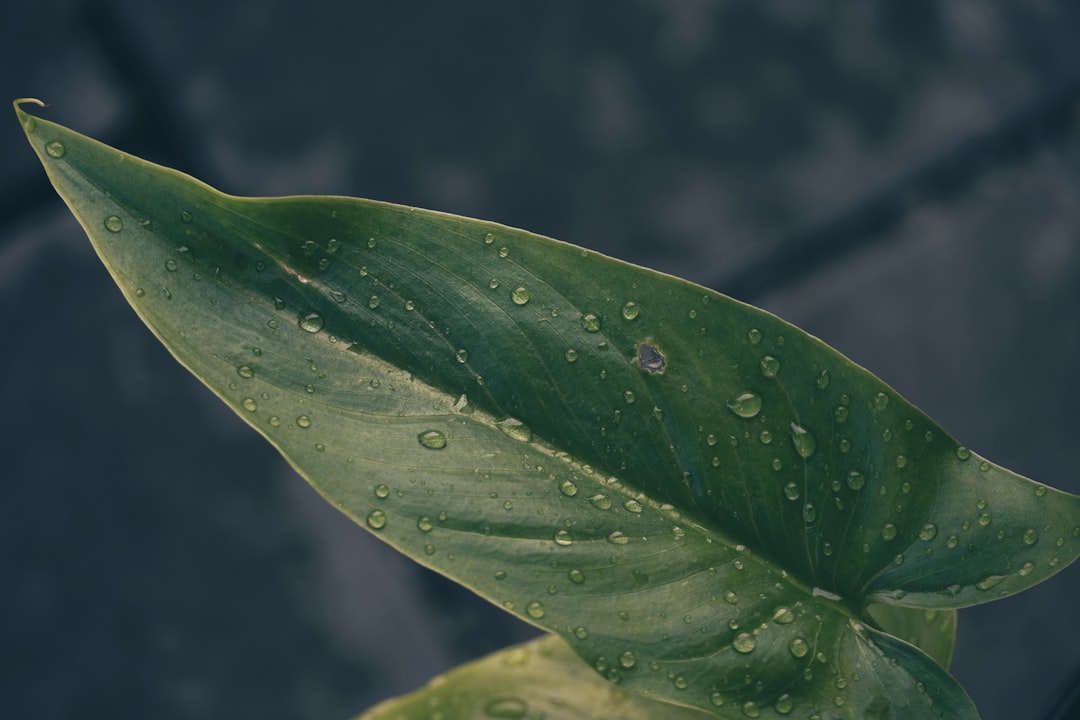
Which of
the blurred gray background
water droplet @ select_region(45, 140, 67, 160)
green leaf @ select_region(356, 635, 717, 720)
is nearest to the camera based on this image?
water droplet @ select_region(45, 140, 67, 160)

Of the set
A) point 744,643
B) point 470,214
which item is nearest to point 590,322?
point 744,643

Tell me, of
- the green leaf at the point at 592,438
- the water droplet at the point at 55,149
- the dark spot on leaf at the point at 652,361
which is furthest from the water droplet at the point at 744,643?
the water droplet at the point at 55,149

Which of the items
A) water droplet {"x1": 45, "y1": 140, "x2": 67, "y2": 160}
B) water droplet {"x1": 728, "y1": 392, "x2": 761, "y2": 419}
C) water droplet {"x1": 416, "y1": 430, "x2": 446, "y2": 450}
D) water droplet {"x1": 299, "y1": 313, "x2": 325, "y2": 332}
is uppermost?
water droplet {"x1": 45, "y1": 140, "x2": 67, "y2": 160}

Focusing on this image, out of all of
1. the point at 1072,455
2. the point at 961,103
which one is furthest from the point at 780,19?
the point at 1072,455

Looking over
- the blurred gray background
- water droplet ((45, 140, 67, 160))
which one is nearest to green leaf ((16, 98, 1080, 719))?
water droplet ((45, 140, 67, 160))

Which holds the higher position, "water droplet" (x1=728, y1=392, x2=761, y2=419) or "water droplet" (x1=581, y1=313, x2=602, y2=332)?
"water droplet" (x1=581, y1=313, x2=602, y2=332)

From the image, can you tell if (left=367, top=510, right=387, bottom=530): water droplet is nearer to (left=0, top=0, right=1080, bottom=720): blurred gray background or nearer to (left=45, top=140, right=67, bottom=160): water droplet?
(left=45, top=140, right=67, bottom=160): water droplet

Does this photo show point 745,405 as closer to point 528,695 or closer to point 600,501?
point 600,501

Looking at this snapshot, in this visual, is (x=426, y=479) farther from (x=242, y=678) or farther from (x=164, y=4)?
(x=164, y=4)

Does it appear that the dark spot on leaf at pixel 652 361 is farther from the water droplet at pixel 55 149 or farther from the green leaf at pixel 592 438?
the water droplet at pixel 55 149
